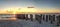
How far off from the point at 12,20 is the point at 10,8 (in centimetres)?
18

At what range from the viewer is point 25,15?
1.83 metres

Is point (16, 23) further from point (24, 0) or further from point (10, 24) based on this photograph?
point (24, 0)

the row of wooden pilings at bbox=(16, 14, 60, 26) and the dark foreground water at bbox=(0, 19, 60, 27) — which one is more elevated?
the row of wooden pilings at bbox=(16, 14, 60, 26)

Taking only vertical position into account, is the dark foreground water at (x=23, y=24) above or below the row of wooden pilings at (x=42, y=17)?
below

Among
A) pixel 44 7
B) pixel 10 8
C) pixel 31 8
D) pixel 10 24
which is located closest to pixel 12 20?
pixel 10 24

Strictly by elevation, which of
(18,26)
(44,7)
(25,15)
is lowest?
(18,26)

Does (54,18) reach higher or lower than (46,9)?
lower

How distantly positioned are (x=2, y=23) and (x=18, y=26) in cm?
23

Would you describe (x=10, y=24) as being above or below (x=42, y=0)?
below

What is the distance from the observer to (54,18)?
1.82 metres

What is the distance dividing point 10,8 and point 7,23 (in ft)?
0.72

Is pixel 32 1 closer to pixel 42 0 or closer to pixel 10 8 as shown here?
pixel 42 0

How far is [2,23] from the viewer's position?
179 cm

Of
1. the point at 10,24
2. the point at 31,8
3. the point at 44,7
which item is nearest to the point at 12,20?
the point at 10,24
